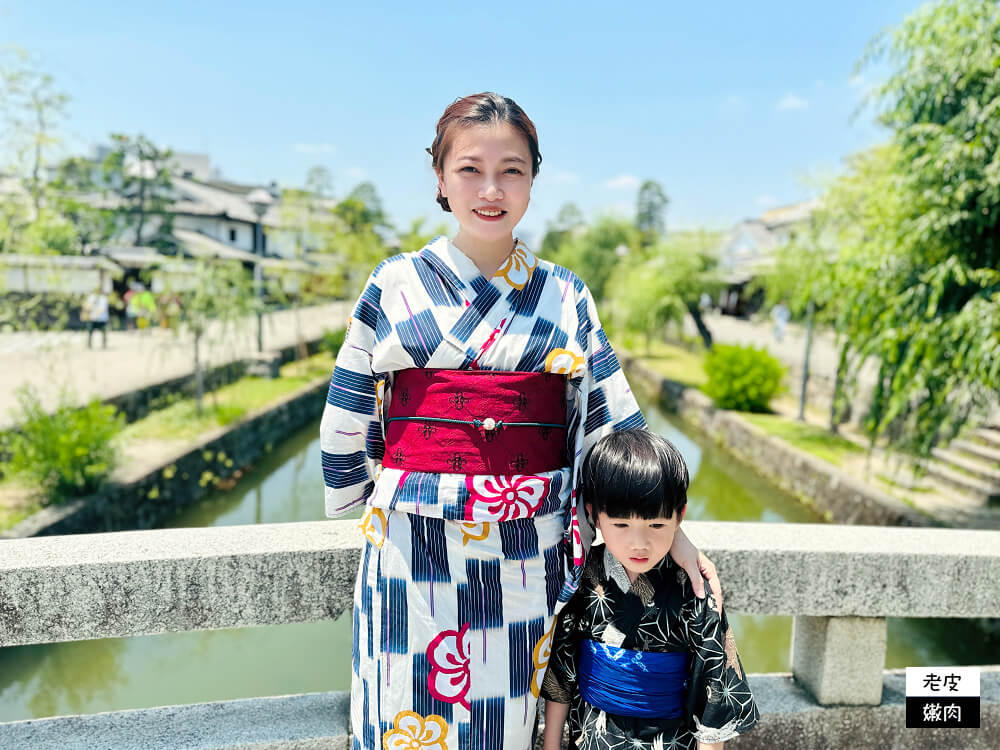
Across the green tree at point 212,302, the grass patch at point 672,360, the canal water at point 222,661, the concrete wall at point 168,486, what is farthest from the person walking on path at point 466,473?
the grass patch at point 672,360

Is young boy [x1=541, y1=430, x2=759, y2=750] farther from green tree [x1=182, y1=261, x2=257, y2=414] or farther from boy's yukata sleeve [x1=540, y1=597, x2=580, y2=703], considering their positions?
green tree [x1=182, y1=261, x2=257, y2=414]

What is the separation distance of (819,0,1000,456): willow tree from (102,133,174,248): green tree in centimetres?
2091

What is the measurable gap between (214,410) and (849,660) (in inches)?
370

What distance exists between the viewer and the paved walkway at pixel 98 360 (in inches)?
337

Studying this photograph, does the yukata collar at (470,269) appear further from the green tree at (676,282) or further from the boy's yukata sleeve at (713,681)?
the green tree at (676,282)

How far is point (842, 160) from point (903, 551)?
34.5ft

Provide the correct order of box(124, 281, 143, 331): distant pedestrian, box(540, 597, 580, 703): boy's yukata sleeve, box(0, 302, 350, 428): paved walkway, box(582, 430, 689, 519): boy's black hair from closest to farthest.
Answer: box(582, 430, 689, 519): boy's black hair, box(540, 597, 580, 703): boy's yukata sleeve, box(0, 302, 350, 428): paved walkway, box(124, 281, 143, 331): distant pedestrian

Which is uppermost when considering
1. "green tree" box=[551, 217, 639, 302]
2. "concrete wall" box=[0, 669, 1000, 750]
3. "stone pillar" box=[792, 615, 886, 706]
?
"green tree" box=[551, 217, 639, 302]

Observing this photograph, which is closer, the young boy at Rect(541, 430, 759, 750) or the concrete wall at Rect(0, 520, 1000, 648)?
the young boy at Rect(541, 430, 759, 750)

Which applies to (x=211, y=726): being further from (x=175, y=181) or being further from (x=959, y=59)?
(x=175, y=181)

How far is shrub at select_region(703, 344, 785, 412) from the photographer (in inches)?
475

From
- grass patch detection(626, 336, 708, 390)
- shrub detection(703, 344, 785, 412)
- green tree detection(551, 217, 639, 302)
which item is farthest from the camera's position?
green tree detection(551, 217, 639, 302)

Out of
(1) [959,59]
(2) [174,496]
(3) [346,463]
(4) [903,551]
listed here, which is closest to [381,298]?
(3) [346,463]

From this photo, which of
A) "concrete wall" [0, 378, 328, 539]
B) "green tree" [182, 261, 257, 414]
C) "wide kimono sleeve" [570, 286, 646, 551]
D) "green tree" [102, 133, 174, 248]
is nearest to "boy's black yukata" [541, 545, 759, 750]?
→ "wide kimono sleeve" [570, 286, 646, 551]
